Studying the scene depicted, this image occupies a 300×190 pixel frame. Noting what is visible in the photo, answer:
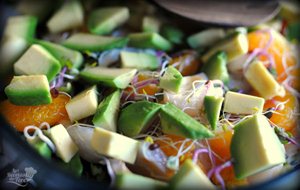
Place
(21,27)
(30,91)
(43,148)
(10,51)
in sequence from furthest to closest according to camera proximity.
A: (21,27)
(10,51)
(30,91)
(43,148)

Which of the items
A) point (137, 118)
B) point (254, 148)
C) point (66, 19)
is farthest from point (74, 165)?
point (66, 19)

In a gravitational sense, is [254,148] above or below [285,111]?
above

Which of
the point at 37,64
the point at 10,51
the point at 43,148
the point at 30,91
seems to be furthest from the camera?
the point at 10,51

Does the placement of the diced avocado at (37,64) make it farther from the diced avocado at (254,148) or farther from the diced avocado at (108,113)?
the diced avocado at (254,148)

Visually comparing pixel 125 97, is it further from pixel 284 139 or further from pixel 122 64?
pixel 284 139

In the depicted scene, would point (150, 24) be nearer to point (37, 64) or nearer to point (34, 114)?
point (37, 64)

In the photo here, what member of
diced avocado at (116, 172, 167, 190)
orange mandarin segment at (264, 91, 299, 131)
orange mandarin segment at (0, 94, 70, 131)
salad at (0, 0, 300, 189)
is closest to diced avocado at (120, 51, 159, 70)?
salad at (0, 0, 300, 189)

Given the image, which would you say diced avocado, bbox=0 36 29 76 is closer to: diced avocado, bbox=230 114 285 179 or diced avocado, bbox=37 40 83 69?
diced avocado, bbox=37 40 83 69
